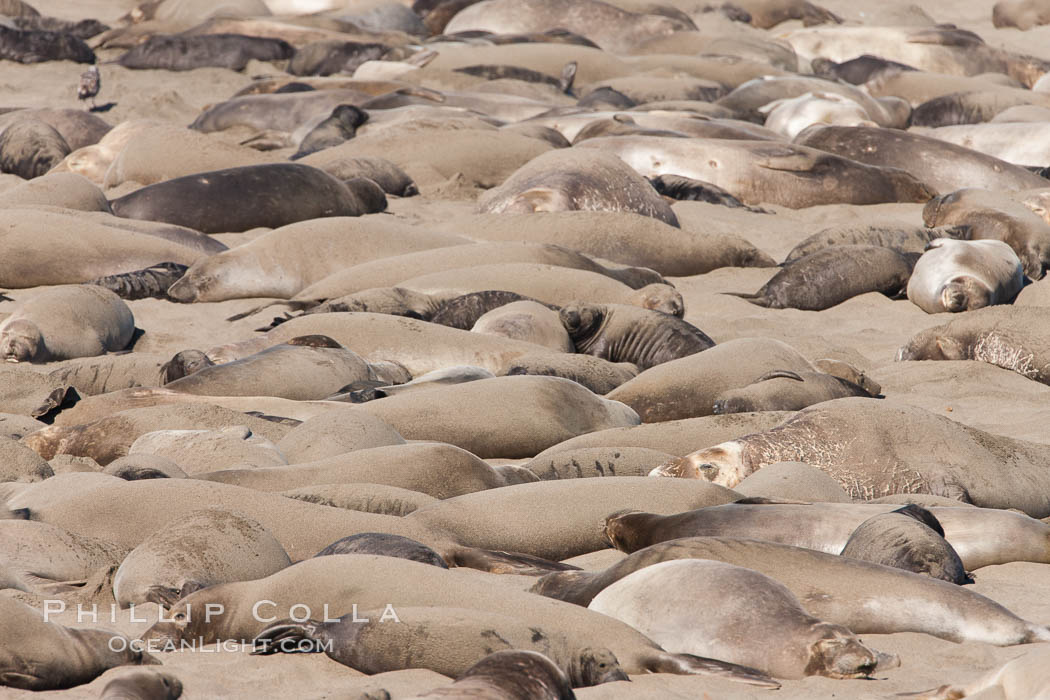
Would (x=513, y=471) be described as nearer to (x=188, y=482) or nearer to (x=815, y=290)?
(x=188, y=482)

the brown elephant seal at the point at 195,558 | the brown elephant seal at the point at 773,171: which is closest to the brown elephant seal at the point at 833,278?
the brown elephant seal at the point at 773,171

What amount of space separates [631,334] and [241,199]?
9.57 ft

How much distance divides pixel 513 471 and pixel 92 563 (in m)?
1.30

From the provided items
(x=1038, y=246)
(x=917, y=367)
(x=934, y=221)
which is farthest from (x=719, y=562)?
(x=934, y=221)

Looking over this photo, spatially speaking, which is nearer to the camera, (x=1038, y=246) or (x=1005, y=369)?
(x=1005, y=369)

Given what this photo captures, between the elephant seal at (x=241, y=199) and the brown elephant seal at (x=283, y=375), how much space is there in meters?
2.58

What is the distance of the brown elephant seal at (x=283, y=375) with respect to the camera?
5.07 meters

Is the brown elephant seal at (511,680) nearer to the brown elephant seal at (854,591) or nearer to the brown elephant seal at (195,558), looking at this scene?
the brown elephant seal at (854,591)

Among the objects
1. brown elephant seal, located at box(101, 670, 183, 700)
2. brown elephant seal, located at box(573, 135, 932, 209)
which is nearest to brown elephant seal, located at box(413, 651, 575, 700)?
brown elephant seal, located at box(101, 670, 183, 700)

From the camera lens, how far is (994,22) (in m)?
18.8

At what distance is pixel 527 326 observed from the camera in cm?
596

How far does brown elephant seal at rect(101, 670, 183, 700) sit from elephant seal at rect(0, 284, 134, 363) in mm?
3527

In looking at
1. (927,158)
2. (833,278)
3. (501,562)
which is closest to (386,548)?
(501,562)

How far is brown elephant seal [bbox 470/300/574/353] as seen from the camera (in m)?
5.91
